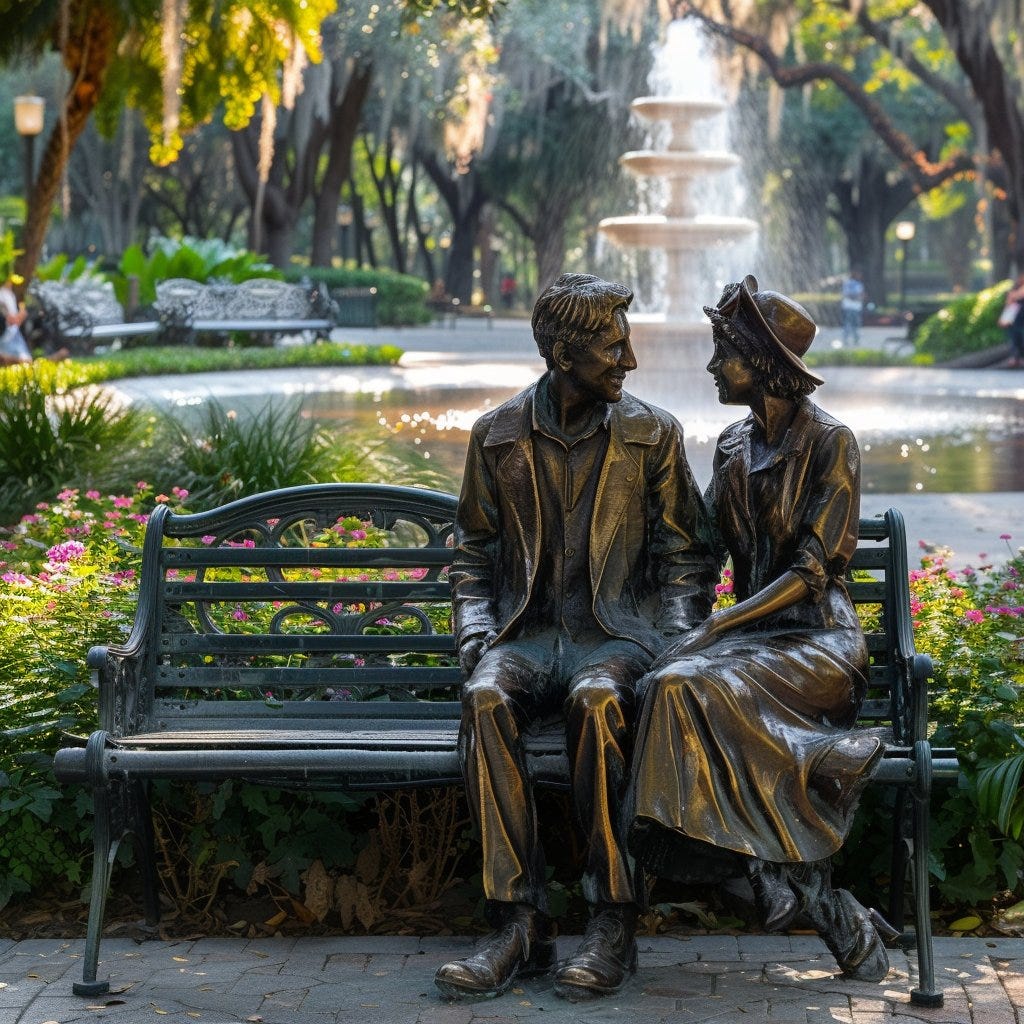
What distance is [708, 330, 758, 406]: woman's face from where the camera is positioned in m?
4.21

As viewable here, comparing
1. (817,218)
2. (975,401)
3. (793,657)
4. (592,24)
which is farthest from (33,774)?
(817,218)

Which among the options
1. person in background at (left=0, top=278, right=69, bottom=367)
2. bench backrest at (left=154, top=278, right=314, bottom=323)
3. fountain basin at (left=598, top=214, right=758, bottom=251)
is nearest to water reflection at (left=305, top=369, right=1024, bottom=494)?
fountain basin at (left=598, top=214, right=758, bottom=251)

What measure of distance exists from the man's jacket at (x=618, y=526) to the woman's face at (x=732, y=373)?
Answer: 0.63 ft

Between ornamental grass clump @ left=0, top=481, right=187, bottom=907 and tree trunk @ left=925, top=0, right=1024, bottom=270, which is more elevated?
tree trunk @ left=925, top=0, right=1024, bottom=270

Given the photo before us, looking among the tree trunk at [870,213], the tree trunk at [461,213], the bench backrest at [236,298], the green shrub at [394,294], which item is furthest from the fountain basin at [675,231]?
the tree trunk at [870,213]

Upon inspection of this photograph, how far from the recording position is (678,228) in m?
17.1

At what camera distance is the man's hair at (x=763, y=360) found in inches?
164

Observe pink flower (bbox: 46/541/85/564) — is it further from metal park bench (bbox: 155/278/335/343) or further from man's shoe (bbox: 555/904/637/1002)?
metal park bench (bbox: 155/278/335/343)

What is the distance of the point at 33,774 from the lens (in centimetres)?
474

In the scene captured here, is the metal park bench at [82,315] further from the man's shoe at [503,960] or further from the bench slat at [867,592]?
the man's shoe at [503,960]

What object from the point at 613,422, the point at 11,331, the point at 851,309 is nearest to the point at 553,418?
the point at 613,422

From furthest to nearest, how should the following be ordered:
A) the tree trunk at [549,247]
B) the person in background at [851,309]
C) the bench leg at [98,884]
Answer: the tree trunk at [549,247], the person in background at [851,309], the bench leg at [98,884]

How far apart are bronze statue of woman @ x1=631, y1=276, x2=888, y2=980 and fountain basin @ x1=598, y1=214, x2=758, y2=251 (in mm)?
12923

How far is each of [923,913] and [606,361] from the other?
4.74 ft
